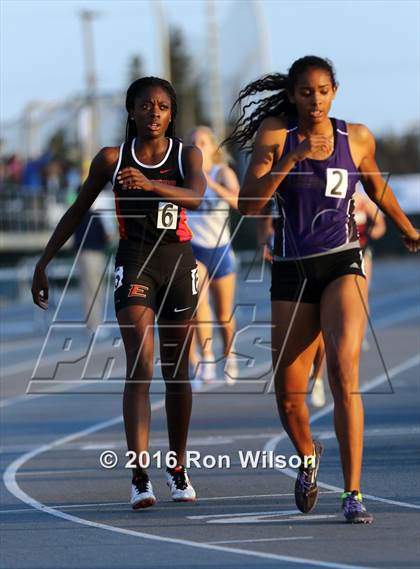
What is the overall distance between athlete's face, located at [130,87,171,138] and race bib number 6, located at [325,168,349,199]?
43.7 inches

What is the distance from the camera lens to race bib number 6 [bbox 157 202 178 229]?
8258 mm

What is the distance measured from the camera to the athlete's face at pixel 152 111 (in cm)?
828

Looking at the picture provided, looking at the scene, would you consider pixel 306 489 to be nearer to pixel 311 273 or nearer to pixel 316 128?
pixel 311 273

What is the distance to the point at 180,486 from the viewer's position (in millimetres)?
8516

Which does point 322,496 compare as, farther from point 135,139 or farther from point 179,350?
point 135,139

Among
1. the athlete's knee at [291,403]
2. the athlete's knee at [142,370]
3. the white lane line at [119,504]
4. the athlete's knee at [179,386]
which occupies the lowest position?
the white lane line at [119,504]

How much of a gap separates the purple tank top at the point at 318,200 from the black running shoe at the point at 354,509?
46.5 inches

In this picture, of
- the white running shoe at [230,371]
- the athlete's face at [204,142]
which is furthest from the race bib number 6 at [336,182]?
the white running shoe at [230,371]

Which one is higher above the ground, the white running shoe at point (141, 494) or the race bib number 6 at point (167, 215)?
the race bib number 6 at point (167, 215)

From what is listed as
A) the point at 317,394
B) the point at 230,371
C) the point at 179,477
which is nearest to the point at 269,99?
the point at 179,477

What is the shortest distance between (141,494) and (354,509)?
127 cm

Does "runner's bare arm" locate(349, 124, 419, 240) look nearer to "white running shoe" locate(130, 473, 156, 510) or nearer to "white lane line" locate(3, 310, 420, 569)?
"white lane line" locate(3, 310, 420, 569)

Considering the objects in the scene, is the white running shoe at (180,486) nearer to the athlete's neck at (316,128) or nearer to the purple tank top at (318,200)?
the purple tank top at (318,200)


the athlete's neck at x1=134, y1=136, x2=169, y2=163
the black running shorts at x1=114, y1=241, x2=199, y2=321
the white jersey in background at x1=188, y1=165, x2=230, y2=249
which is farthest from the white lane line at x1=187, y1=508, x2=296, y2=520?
the white jersey in background at x1=188, y1=165, x2=230, y2=249
